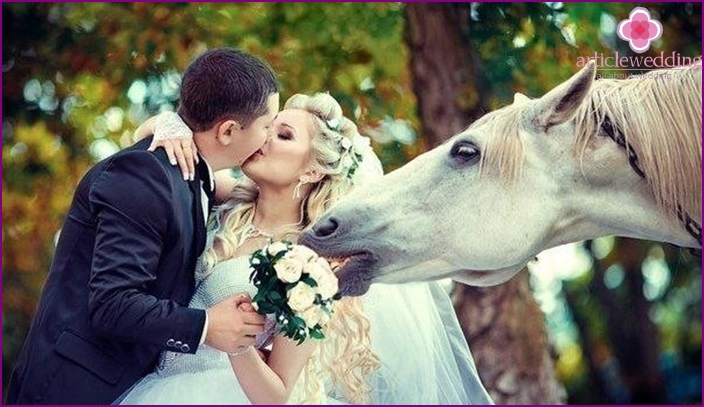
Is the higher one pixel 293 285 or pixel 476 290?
pixel 293 285

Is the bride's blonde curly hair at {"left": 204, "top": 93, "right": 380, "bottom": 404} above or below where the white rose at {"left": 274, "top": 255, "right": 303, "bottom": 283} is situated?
below

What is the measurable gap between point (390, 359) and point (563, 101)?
42.3 inches

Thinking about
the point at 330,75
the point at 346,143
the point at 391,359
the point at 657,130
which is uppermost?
the point at 657,130

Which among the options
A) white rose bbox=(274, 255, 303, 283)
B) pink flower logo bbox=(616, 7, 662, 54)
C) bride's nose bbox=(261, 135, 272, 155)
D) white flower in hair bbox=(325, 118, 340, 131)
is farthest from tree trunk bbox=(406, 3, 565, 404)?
white rose bbox=(274, 255, 303, 283)

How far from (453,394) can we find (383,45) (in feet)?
11.5

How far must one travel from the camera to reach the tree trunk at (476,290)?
5.71 meters

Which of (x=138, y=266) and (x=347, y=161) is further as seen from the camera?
(x=347, y=161)

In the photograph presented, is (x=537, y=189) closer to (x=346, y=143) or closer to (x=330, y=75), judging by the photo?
(x=346, y=143)

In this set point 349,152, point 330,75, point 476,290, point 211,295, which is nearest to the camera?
point 211,295

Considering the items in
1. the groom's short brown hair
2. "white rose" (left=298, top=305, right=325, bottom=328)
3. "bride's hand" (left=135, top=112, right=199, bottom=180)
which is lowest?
"white rose" (left=298, top=305, right=325, bottom=328)

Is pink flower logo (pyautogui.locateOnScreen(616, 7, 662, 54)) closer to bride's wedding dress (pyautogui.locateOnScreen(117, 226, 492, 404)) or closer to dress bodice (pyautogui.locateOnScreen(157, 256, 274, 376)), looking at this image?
bride's wedding dress (pyautogui.locateOnScreen(117, 226, 492, 404))

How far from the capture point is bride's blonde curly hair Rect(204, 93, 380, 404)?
3404 millimetres

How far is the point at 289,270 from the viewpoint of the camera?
269cm

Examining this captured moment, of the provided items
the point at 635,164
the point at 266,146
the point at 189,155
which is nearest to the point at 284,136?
the point at 266,146
